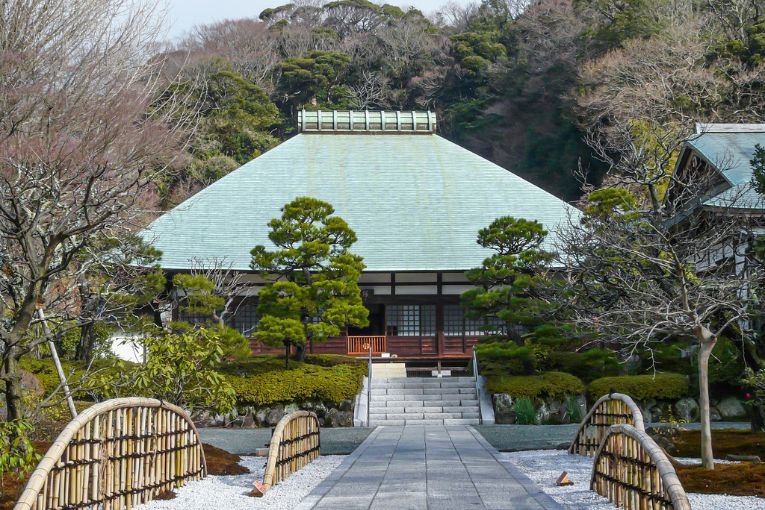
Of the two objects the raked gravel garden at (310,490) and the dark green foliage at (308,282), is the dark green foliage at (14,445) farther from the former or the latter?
the dark green foliage at (308,282)

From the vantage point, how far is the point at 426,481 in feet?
32.0

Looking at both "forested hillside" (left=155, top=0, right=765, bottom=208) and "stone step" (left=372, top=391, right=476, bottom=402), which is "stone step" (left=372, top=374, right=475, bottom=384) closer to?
"stone step" (left=372, top=391, right=476, bottom=402)

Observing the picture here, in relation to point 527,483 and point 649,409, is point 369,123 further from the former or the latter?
point 527,483

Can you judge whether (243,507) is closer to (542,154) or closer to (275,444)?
(275,444)

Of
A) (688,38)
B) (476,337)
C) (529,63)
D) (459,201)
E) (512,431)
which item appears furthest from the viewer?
(529,63)

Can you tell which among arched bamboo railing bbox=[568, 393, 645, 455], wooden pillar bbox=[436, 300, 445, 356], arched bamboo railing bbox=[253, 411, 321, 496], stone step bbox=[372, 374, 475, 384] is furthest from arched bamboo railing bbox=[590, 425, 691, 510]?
wooden pillar bbox=[436, 300, 445, 356]

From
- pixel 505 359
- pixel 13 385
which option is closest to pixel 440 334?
pixel 505 359

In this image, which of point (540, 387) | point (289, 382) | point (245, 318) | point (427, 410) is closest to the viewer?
point (540, 387)

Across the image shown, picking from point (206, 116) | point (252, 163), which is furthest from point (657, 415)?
point (206, 116)

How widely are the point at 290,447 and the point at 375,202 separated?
17979mm

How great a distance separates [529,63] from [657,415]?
3101 cm

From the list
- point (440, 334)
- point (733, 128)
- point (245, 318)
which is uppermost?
point (733, 128)

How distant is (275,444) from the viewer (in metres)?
9.99

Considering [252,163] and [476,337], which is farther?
[252,163]
